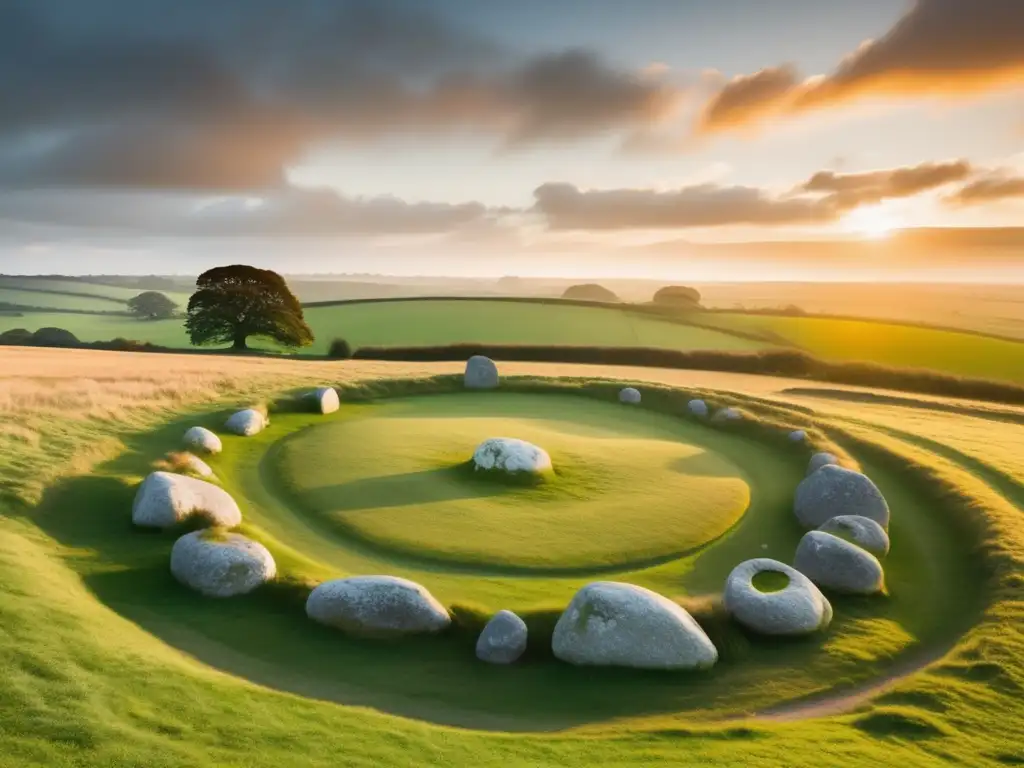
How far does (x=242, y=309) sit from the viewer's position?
52469 millimetres

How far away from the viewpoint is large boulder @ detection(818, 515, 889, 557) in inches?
610

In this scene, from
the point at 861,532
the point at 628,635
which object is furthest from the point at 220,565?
the point at 861,532

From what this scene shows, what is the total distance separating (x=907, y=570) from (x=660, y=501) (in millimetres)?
5977

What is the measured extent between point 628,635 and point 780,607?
3.21 m

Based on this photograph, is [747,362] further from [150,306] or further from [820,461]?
[150,306]

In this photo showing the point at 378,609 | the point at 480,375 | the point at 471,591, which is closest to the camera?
the point at 378,609

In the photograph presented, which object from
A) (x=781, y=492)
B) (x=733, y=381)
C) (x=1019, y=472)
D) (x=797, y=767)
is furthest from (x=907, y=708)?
(x=733, y=381)

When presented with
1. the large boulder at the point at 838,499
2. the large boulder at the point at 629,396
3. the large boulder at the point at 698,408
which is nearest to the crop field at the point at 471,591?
the large boulder at the point at 838,499

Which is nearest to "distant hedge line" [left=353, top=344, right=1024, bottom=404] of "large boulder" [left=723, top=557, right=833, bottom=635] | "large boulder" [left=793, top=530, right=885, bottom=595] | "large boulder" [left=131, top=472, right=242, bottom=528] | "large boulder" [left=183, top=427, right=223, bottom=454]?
"large boulder" [left=793, top=530, right=885, bottom=595]

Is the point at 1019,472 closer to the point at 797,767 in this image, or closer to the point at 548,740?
the point at 797,767

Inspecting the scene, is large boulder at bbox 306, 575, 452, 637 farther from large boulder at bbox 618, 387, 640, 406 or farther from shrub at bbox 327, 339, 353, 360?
shrub at bbox 327, 339, 353, 360

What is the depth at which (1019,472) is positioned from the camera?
2064 cm

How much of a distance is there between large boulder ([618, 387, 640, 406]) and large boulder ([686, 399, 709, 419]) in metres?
2.59

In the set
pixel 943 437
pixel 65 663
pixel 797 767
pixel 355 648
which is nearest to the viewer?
pixel 797 767
